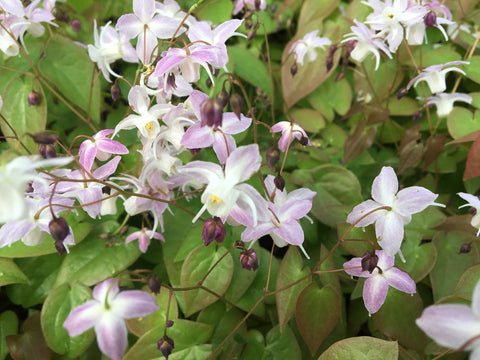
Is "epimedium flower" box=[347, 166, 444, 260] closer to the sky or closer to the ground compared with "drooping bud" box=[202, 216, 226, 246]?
closer to the ground

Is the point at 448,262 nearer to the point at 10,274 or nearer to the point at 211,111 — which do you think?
the point at 211,111

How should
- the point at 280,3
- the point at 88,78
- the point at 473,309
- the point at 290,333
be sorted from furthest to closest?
the point at 280,3 < the point at 88,78 < the point at 290,333 < the point at 473,309

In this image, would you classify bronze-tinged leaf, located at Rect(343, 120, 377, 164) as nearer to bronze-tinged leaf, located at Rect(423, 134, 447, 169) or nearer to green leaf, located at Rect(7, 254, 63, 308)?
bronze-tinged leaf, located at Rect(423, 134, 447, 169)

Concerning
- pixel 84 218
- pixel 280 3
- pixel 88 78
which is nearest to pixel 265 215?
pixel 84 218

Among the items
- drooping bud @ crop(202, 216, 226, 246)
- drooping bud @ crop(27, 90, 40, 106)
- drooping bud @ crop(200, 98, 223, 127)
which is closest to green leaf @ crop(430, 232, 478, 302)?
drooping bud @ crop(202, 216, 226, 246)

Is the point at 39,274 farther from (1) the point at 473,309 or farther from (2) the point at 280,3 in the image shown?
(2) the point at 280,3

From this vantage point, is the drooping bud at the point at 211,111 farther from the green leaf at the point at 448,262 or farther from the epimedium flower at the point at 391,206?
the green leaf at the point at 448,262
